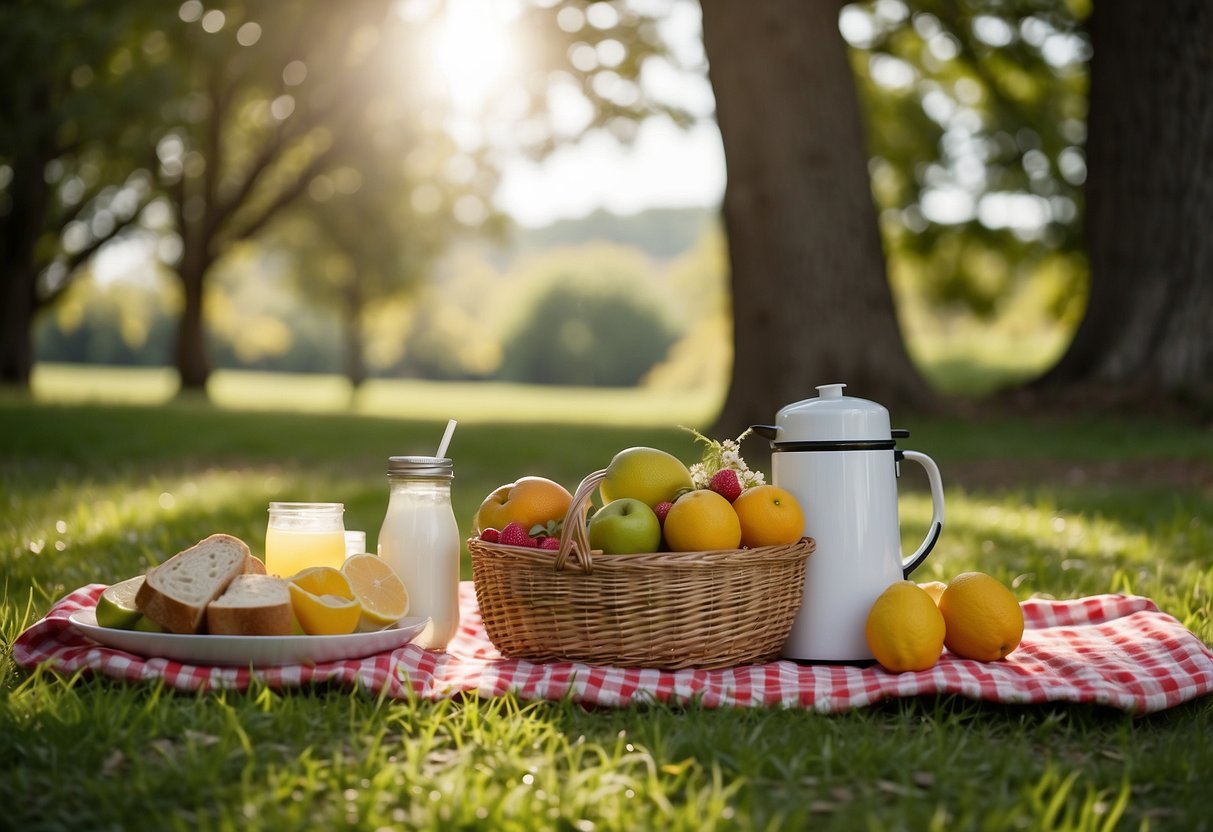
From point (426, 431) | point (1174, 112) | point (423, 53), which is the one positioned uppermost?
point (423, 53)

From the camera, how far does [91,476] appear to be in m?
7.58

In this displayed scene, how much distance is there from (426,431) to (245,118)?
1236 centimetres

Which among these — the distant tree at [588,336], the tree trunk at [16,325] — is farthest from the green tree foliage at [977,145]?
the distant tree at [588,336]

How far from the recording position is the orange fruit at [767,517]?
2631 mm

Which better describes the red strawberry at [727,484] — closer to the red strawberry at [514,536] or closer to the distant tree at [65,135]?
the red strawberry at [514,536]

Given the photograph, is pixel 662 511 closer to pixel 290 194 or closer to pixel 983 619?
pixel 983 619

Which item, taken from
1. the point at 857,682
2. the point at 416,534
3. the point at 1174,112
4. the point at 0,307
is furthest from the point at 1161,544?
the point at 0,307

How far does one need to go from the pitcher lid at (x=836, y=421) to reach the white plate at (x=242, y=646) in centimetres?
111

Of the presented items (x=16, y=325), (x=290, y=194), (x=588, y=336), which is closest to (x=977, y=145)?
(x=290, y=194)

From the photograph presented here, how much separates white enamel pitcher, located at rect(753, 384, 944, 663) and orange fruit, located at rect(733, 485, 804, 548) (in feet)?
0.44

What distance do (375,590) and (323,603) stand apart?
181 millimetres

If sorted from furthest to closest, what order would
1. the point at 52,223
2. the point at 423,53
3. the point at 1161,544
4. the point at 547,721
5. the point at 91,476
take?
the point at 52,223
the point at 423,53
the point at 91,476
the point at 1161,544
the point at 547,721

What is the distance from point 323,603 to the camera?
8.18ft

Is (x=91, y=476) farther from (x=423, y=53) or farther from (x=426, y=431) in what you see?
(x=423, y=53)
